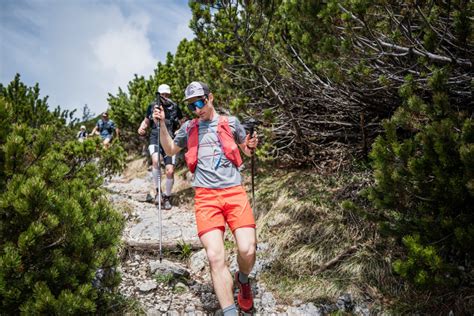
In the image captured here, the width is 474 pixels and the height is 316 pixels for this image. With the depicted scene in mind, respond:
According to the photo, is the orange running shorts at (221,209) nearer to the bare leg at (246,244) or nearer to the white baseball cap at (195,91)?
the bare leg at (246,244)

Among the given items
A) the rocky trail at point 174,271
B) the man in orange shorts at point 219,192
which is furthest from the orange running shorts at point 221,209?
the rocky trail at point 174,271

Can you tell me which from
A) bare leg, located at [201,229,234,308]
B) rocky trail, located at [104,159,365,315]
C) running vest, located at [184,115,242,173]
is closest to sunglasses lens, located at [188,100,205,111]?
running vest, located at [184,115,242,173]

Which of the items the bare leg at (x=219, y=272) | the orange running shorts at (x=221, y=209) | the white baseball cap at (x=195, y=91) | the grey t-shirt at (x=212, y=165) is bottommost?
the bare leg at (x=219, y=272)

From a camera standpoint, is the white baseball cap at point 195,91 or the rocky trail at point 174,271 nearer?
the white baseball cap at point 195,91

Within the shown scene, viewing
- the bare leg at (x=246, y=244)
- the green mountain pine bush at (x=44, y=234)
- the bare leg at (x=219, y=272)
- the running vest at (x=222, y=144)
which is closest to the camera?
the green mountain pine bush at (x=44, y=234)

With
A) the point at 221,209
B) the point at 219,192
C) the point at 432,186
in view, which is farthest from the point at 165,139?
the point at 432,186

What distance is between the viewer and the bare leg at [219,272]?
2.74 m

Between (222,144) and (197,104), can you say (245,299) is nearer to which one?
(222,144)

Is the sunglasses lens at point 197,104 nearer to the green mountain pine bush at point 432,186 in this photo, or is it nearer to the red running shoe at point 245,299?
the green mountain pine bush at point 432,186

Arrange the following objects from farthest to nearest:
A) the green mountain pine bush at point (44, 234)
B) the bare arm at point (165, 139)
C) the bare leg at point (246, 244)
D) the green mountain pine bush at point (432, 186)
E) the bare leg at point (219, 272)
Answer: the bare arm at point (165, 139) → the bare leg at point (246, 244) → the bare leg at point (219, 272) → the green mountain pine bush at point (432, 186) → the green mountain pine bush at point (44, 234)

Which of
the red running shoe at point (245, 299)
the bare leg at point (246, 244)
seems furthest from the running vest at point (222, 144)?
the red running shoe at point (245, 299)

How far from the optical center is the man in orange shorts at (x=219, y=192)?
2818 millimetres

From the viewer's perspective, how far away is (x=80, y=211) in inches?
103

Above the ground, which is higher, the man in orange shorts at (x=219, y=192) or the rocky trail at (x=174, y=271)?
the man in orange shorts at (x=219, y=192)
